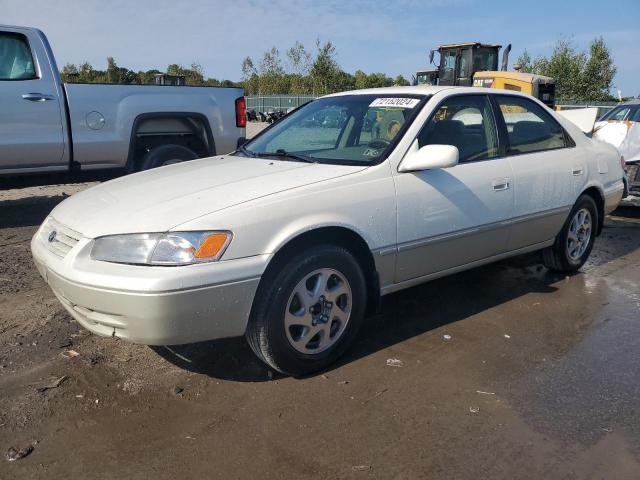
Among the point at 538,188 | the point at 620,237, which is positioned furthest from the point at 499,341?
the point at 620,237

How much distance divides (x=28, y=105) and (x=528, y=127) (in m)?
4.93

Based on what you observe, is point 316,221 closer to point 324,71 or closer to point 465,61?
point 465,61

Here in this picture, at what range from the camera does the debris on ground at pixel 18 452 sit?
101 inches

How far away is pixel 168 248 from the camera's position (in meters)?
2.81

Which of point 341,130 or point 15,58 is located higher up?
point 15,58

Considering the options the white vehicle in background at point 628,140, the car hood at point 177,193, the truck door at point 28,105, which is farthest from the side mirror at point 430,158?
the white vehicle in background at point 628,140

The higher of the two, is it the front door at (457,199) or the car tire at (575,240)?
the front door at (457,199)

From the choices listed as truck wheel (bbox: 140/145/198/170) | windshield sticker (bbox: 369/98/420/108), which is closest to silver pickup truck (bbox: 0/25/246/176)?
truck wheel (bbox: 140/145/198/170)

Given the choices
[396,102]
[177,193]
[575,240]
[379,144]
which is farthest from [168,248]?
[575,240]

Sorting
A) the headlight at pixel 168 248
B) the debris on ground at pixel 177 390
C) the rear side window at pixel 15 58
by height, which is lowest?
the debris on ground at pixel 177 390

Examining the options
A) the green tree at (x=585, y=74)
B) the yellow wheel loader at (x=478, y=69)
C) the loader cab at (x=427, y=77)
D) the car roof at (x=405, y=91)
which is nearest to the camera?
the car roof at (x=405, y=91)

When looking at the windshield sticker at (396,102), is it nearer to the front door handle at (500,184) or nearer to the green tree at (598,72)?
the front door handle at (500,184)

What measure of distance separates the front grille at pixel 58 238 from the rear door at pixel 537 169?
3.06 metres

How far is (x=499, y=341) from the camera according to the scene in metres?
3.84
